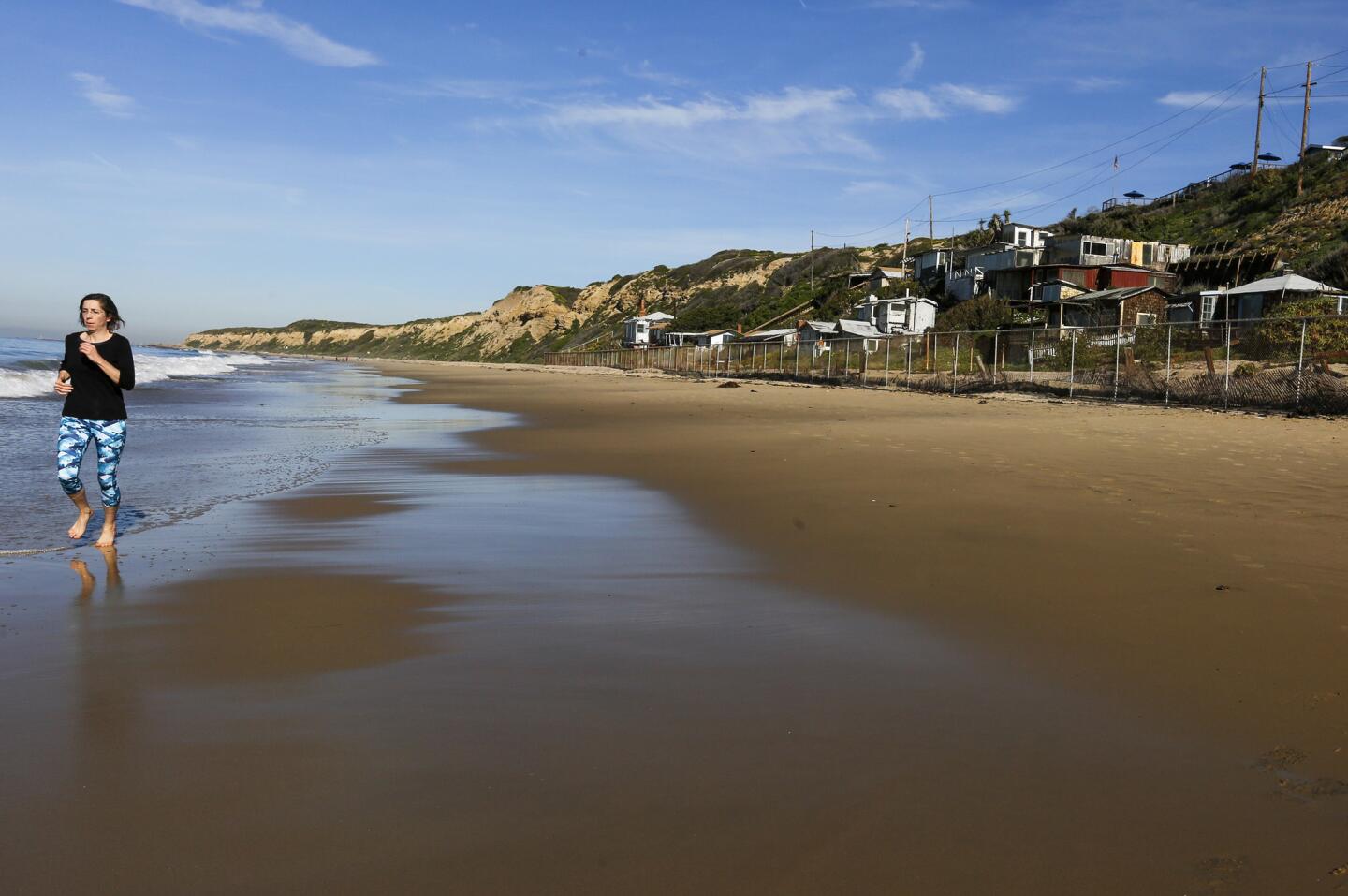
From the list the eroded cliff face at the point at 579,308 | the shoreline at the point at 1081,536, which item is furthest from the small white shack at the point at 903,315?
the shoreline at the point at 1081,536

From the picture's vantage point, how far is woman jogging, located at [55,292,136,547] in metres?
5.82

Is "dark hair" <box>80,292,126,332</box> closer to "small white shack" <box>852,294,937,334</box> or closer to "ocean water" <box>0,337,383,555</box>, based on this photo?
"ocean water" <box>0,337,383,555</box>

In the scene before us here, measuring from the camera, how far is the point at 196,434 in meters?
13.3

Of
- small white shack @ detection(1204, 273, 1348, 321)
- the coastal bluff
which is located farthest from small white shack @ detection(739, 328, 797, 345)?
small white shack @ detection(1204, 273, 1348, 321)

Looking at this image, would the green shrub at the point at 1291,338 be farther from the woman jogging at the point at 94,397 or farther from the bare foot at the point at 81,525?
the bare foot at the point at 81,525

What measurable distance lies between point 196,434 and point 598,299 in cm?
11094

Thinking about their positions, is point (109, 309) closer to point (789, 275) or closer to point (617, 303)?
point (789, 275)

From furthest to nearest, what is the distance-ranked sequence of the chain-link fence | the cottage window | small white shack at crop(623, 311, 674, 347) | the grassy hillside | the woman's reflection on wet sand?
small white shack at crop(623, 311, 674, 347) → the grassy hillside → the cottage window → the chain-link fence → the woman's reflection on wet sand

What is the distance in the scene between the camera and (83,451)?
591 cm

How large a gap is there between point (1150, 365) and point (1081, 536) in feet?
59.7

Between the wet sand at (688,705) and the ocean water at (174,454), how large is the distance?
909 mm

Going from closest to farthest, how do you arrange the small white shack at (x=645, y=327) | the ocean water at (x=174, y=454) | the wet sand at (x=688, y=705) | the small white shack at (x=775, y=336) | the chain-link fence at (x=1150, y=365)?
the wet sand at (x=688, y=705) < the ocean water at (x=174, y=454) < the chain-link fence at (x=1150, y=365) < the small white shack at (x=775, y=336) < the small white shack at (x=645, y=327)

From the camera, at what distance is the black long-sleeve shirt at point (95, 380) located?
5844mm

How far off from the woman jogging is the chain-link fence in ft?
59.3
